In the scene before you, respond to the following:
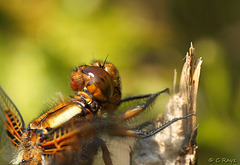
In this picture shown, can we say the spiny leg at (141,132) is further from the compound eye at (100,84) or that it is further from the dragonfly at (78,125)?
the compound eye at (100,84)

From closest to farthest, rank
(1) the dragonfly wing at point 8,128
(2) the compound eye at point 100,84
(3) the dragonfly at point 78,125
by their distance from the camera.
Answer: (3) the dragonfly at point 78,125, (2) the compound eye at point 100,84, (1) the dragonfly wing at point 8,128

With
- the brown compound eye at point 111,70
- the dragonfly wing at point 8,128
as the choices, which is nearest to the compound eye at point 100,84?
the brown compound eye at point 111,70

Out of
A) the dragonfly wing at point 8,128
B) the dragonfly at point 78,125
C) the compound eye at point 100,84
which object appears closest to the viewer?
the dragonfly at point 78,125

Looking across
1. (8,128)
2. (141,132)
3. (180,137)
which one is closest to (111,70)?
(141,132)

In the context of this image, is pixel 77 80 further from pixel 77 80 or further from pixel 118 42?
pixel 118 42

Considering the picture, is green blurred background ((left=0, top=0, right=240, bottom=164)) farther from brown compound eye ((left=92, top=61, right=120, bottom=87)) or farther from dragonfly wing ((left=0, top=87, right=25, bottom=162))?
brown compound eye ((left=92, top=61, right=120, bottom=87))

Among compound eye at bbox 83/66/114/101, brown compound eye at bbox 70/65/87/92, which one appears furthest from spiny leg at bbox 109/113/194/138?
brown compound eye at bbox 70/65/87/92

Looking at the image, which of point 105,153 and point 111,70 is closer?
point 105,153

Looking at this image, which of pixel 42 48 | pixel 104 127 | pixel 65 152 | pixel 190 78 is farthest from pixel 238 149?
pixel 42 48
